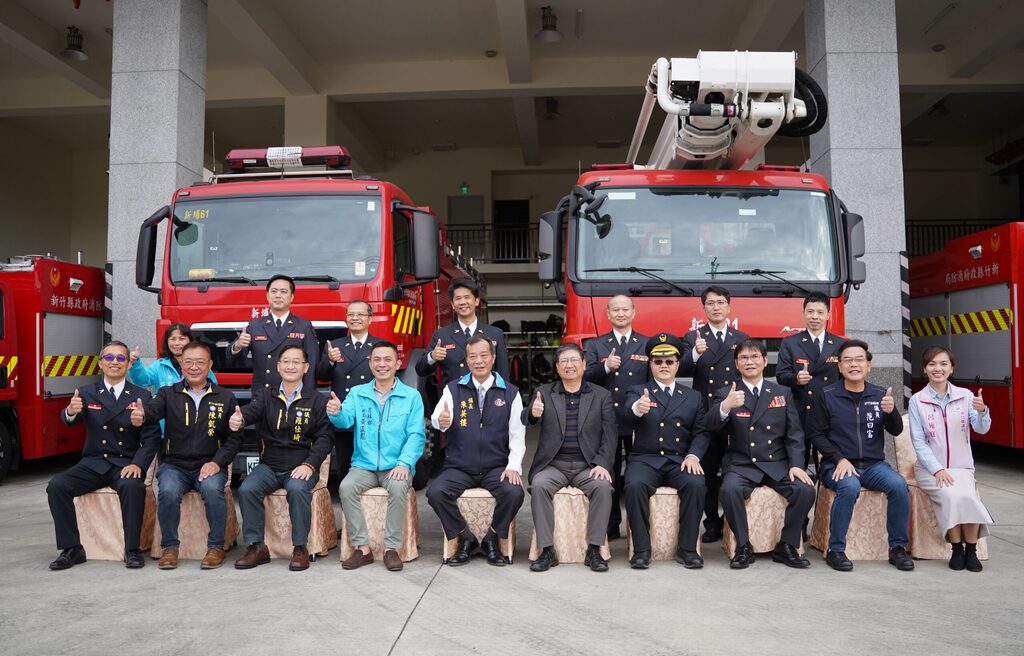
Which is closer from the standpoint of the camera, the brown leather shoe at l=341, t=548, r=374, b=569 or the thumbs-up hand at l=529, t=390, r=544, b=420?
the brown leather shoe at l=341, t=548, r=374, b=569

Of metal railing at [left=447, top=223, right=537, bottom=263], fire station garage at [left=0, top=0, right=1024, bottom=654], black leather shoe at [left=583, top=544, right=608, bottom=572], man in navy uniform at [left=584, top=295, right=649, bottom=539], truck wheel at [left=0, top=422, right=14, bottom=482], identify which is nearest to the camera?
fire station garage at [left=0, top=0, right=1024, bottom=654]

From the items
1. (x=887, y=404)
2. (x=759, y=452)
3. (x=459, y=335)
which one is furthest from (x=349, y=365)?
(x=887, y=404)

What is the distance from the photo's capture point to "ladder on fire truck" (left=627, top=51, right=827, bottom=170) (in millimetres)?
6082

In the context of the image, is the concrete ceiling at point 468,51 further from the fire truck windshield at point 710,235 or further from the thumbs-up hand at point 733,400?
the thumbs-up hand at point 733,400

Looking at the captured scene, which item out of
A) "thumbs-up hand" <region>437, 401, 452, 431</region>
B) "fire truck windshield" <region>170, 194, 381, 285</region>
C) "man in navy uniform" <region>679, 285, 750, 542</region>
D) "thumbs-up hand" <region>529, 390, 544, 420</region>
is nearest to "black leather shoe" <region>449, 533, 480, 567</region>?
"thumbs-up hand" <region>437, 401, 452, 431</region>

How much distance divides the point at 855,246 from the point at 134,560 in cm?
559

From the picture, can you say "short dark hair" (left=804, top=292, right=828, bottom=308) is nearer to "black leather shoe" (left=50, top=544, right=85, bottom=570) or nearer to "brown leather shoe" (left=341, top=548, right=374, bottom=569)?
"brown leather shoe" (left=341, top=548, right=374, bottom=569)

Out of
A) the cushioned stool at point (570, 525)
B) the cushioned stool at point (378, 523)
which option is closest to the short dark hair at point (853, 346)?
the cushioned stool at point (570, 525)

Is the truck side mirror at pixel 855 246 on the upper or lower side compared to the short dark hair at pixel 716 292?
upper

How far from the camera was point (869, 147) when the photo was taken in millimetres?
9258

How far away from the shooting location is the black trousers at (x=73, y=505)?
5.13 m

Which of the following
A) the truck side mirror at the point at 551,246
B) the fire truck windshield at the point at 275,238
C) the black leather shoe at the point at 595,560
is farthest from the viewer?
the fire truck windshield at the point at 275,238

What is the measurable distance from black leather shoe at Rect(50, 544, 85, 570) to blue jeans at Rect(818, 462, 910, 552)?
455 centimetres

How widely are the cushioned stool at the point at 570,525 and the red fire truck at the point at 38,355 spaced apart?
5.99m
